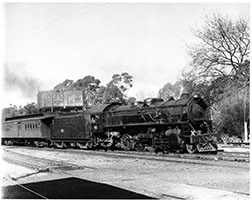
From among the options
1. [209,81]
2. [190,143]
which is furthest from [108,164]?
[209,81]

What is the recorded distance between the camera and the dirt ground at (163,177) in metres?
8.01

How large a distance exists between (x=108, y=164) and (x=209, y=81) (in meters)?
16.8

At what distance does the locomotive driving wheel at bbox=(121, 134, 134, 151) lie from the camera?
1956 centimetres

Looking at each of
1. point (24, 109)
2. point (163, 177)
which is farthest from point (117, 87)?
point (163, 177)

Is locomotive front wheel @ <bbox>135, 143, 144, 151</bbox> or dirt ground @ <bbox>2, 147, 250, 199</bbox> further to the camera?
locomotive front wheel @ <bbox>135, 143, 144, 151</bbox>

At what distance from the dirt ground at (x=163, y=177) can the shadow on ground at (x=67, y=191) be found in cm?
40

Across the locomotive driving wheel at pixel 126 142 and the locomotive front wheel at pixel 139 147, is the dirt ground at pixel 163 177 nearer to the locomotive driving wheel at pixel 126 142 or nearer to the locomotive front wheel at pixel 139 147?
the locomotive front wheel at pixel 139 147

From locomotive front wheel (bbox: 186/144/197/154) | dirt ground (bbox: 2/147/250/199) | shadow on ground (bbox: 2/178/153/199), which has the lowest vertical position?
shadow on ground (bbox: 2/178/153/199)

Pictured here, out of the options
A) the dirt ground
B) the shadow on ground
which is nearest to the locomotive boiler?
the dirt ground

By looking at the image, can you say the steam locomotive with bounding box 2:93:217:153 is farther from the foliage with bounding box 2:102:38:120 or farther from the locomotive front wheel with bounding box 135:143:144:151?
the foliage with bounding box 2:102:38:120

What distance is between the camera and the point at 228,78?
1109 inches

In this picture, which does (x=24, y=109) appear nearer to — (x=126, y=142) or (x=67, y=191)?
(x=126, y=142)

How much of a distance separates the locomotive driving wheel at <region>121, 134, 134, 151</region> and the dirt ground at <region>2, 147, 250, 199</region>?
5.17m

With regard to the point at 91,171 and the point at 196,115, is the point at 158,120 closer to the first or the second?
the point at 196,115
